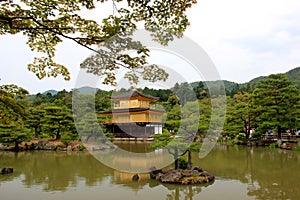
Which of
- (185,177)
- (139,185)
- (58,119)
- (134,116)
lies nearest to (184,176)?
(185,177)

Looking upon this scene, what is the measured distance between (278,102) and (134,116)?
37.5 feet

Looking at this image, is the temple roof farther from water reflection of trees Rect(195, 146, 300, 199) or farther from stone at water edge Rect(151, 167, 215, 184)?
stone at water edge Rect(151, 167, 215, 184)

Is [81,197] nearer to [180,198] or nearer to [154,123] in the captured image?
[180,198]

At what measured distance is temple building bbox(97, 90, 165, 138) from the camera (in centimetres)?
2252

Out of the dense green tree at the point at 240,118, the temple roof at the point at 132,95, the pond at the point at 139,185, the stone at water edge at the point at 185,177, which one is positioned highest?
the temple roof at the point at 132,95

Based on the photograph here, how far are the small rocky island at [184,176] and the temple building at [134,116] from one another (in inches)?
603

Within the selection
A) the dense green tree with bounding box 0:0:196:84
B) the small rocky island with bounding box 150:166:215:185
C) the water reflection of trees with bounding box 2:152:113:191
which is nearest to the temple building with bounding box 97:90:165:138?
the water reflection of trees with bounding box 2:152:113:191

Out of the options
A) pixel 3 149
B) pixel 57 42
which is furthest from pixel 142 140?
pixel 57 42

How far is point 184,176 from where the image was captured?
6379 mm

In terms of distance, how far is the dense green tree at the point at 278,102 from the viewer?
14398 millimetres

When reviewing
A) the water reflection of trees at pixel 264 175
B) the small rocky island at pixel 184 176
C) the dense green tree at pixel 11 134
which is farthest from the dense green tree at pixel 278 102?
the dense green tree at pixel 11 134

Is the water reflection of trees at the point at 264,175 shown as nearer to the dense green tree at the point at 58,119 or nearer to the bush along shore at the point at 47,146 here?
the bush along shore at the point at 47,146

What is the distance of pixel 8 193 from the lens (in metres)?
5.44

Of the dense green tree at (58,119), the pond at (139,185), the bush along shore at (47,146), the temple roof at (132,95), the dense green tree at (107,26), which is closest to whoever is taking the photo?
the dense green tree at (107,26)
